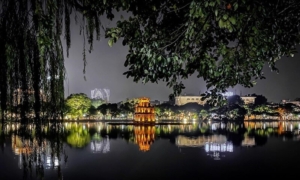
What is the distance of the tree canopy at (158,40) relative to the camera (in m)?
3.66

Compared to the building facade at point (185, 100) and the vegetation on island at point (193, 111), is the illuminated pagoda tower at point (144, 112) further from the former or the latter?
the building facade at point (185, 100)

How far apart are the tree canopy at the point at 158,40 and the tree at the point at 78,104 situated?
9423 cm

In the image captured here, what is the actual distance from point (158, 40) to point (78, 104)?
323 feet

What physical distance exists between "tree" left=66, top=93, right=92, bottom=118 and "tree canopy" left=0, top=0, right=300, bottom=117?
309 ft

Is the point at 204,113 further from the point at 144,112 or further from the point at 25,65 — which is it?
the point at 25,65

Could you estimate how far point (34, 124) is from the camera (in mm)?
3721

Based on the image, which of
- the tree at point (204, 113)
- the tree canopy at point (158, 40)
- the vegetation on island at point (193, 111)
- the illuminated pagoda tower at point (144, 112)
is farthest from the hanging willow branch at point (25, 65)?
the tree at point (204, 113)

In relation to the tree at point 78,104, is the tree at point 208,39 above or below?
above

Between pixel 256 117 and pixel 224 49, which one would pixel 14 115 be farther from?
pixel 256 117

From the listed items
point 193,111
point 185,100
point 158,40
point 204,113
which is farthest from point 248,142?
point 185,100

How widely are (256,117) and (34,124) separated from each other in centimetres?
15474

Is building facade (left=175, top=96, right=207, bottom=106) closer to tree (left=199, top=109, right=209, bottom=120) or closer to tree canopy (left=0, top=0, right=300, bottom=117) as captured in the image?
tree (left=199, top=109, right=209, bottom=120)

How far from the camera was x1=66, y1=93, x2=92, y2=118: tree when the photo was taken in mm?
98562

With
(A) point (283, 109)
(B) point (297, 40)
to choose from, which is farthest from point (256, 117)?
Result: (B) point (297, 40)
